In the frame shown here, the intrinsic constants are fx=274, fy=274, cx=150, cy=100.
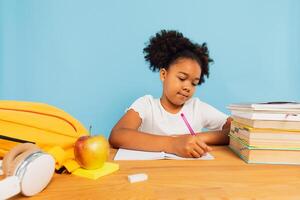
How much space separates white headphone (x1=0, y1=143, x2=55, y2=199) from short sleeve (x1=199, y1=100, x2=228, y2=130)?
924 millimetres

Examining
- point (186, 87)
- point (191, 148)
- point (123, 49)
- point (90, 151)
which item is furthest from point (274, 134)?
point (123, 49)

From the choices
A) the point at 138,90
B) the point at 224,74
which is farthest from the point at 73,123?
the point at 224,74

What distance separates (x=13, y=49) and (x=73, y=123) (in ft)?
3.19

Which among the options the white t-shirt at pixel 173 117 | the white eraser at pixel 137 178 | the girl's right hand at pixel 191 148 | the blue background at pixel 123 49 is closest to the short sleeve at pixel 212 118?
the white t-shirt at pixel 173 117

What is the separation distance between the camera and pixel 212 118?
4.17ft

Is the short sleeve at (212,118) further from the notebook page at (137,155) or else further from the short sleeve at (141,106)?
the notebook page at (137,155)

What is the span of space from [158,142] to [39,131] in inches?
13.4

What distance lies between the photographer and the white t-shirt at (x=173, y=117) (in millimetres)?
1200

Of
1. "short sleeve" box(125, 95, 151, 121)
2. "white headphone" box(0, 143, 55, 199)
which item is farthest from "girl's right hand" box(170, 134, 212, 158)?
"short sleeve" box(125, 95, 151, 121)

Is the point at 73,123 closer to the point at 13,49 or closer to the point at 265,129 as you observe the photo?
the point at 265,129

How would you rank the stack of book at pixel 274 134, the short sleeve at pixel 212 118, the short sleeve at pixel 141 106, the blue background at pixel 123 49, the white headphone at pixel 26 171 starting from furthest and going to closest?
the blue background at pixel 123 49, the short sleeve at pixel 212 118, the short sleeve at pixel 141 106, the stack of book at pixel 274 134, the white headphone at pixel 26 171

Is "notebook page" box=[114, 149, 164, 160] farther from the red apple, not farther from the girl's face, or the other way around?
the girl's face

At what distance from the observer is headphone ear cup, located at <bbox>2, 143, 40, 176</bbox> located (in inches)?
16.5

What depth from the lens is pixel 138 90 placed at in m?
1.48
